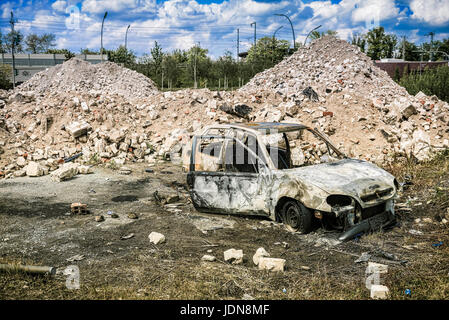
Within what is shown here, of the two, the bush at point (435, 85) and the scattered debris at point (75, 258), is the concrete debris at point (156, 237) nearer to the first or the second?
the scattered debris at point (75, 258)

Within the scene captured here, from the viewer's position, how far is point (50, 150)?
11914mm

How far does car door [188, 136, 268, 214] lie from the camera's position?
17.3 feet

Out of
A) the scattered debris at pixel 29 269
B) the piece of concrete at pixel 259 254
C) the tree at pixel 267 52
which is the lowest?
the piece of concrete at pixel 259 254

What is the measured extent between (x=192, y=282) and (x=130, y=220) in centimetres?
251

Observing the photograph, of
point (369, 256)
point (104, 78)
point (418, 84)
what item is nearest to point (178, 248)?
point (369, 256)

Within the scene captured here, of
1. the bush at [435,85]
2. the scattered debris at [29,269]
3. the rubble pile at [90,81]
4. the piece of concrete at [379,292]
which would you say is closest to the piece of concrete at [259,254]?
the piece of concrete at [379,292]

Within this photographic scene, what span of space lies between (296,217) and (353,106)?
27.1ft

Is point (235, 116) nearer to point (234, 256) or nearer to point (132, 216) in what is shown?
point (132, 216)

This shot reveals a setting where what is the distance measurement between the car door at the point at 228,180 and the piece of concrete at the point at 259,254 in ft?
3.16

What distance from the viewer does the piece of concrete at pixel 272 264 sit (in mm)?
3906

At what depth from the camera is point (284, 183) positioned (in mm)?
4859

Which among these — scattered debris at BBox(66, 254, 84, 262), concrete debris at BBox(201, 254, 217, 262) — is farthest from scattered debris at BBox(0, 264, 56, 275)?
concrete debris at BBox(201, 254, 217, 262)

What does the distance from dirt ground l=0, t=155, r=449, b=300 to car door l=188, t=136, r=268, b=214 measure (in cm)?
29

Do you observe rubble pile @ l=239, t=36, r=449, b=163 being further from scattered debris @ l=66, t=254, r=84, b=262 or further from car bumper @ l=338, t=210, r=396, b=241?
scattered debris @ l=66, t=254, r=84, b=262
